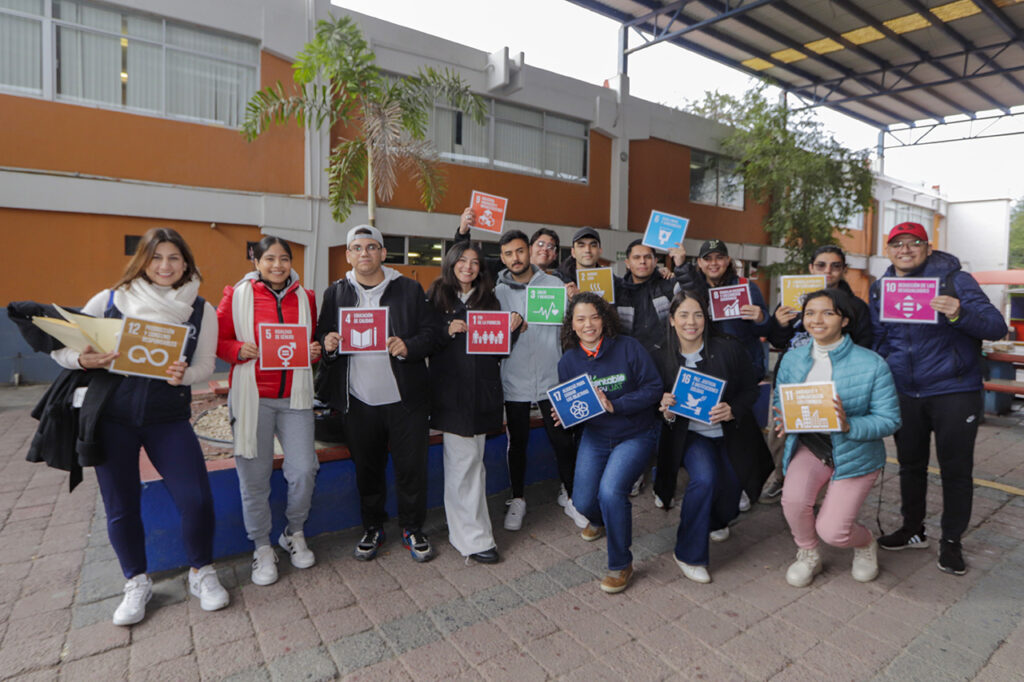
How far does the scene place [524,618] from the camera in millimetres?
2961

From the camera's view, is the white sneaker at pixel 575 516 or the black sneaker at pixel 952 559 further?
the white sneaker at pixel 575 516

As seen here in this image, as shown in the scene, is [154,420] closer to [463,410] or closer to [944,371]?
[463,410]

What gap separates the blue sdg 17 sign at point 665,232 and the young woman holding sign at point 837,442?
184 centimetres

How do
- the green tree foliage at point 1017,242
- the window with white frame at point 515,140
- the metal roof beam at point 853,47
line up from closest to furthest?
the window with white frame at point 515,140
the metal roof beam at point 853,47
the green tree foliage at point 1017,242

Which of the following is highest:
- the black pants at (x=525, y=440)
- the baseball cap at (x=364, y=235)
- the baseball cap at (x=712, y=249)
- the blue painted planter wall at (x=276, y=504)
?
the baseball cap at (x=712, y=249)

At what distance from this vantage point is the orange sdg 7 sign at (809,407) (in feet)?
9.87

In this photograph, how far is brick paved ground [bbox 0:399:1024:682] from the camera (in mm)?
2562

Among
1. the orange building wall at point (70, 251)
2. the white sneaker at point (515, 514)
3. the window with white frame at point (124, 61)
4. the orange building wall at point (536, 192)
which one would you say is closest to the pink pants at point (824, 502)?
the white sneaker at point (515, 514)

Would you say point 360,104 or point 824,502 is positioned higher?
point 360,104

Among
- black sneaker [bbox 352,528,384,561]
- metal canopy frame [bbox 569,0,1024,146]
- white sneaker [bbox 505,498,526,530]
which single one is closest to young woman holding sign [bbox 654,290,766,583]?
white sneaker [bbox 505,498,526,530]

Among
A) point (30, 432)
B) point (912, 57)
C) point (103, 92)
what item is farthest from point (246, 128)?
point (912, 57)

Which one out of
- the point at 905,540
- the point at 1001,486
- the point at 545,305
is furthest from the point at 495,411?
the point at 1001,486

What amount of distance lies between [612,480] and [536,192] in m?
12.0

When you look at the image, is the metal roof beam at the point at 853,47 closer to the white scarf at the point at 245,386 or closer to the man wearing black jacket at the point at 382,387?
the man wearing black jacket at the point at 382,387
